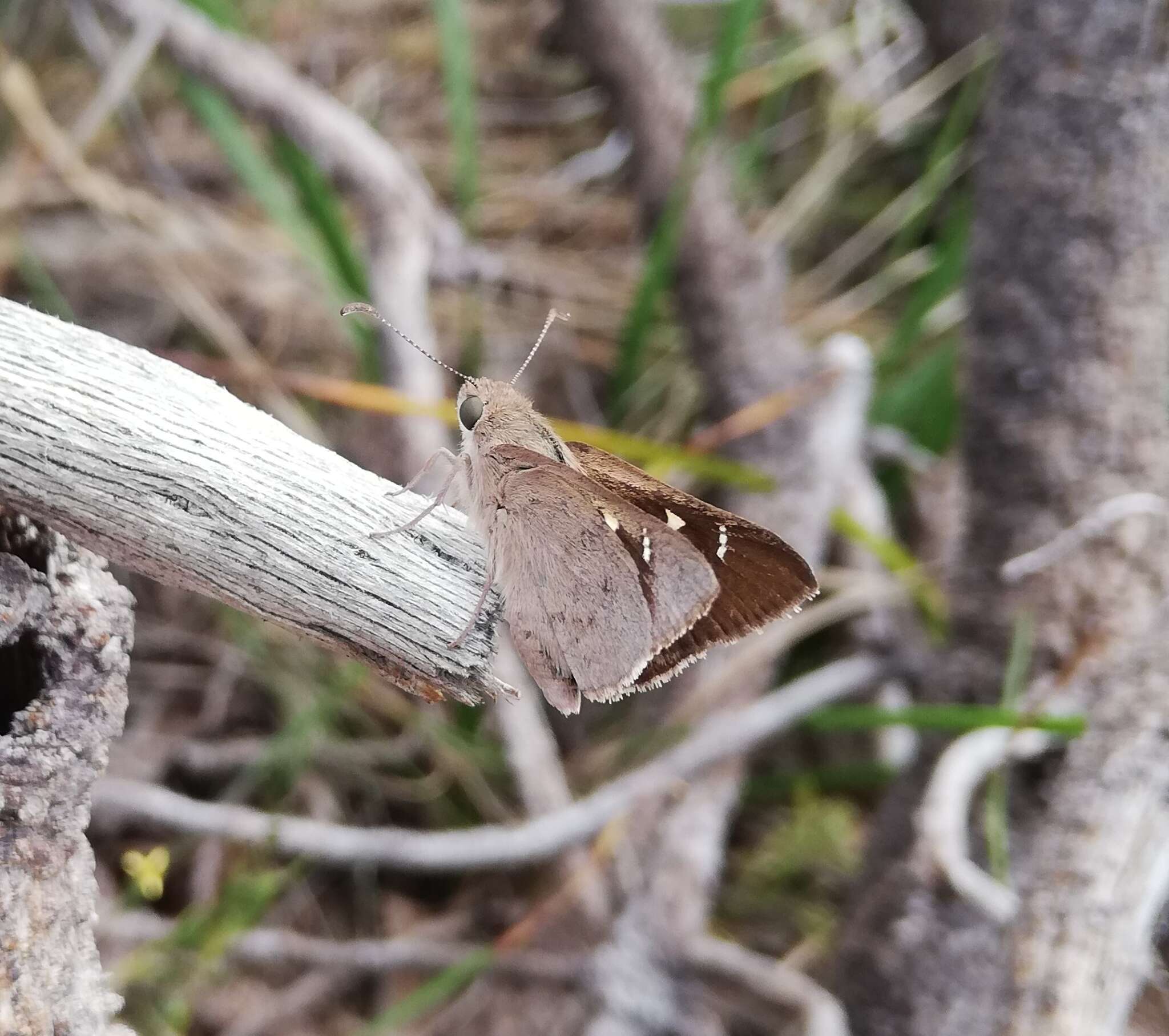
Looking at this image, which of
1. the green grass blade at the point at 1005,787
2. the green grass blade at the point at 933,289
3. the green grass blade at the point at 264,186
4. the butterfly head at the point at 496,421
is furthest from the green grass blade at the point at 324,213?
the green grass blade at the point at 1005,787

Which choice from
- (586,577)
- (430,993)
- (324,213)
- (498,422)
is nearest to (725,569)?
(586,577)

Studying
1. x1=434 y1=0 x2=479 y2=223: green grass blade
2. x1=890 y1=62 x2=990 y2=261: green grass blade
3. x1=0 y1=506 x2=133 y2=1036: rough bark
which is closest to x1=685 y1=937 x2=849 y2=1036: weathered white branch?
x1=0 y1=506 x2=133 y2=1036: rough bark

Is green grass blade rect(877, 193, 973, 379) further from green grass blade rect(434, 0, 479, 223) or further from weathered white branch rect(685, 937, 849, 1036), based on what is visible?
weathered white branch rect(685, 937, 849, 1036)

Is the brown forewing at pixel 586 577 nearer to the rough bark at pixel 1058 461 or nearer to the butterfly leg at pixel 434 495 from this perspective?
the butterfly leg at pixel 434 495

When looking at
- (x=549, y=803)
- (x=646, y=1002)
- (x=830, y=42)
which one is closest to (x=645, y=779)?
(x=549, y=803)

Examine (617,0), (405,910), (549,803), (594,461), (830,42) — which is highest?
(830,42)

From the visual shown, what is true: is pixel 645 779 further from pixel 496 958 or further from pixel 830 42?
pixel 830 42
